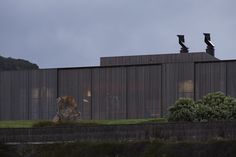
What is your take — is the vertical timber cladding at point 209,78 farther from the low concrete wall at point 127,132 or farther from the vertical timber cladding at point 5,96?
the low concrete wall at point 127,132

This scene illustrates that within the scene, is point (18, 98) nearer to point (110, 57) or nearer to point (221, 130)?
point (110, 57)

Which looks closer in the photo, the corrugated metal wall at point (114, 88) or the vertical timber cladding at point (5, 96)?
the corrugated metal wall at point (114, 88)

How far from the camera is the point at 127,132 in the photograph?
42688 millimetres

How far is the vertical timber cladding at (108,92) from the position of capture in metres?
85.7

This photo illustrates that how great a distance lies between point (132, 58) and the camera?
3738 inches

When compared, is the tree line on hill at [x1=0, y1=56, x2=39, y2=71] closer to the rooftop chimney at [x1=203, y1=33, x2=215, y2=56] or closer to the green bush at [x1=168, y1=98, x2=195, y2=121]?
the rooftop chimney at [x1=203, y1=33, x2=215, y2=56]

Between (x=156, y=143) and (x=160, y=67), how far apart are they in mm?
46541

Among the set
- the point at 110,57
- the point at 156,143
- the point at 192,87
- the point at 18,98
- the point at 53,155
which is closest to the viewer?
the point at 156,143

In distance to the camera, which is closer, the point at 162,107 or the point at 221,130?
the point at 221,130

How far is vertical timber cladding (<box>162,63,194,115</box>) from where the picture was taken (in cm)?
8300

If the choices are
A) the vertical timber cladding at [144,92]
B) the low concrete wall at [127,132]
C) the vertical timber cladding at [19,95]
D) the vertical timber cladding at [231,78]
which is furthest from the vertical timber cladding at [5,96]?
the low concrete wall at [127,132]

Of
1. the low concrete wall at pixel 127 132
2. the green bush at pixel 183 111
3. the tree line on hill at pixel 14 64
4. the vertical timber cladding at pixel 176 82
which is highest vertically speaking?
the tree line on hill at pixel 14 64

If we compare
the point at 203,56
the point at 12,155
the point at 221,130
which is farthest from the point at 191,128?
the point at 203,56

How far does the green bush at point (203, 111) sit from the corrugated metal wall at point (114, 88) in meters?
22.4
